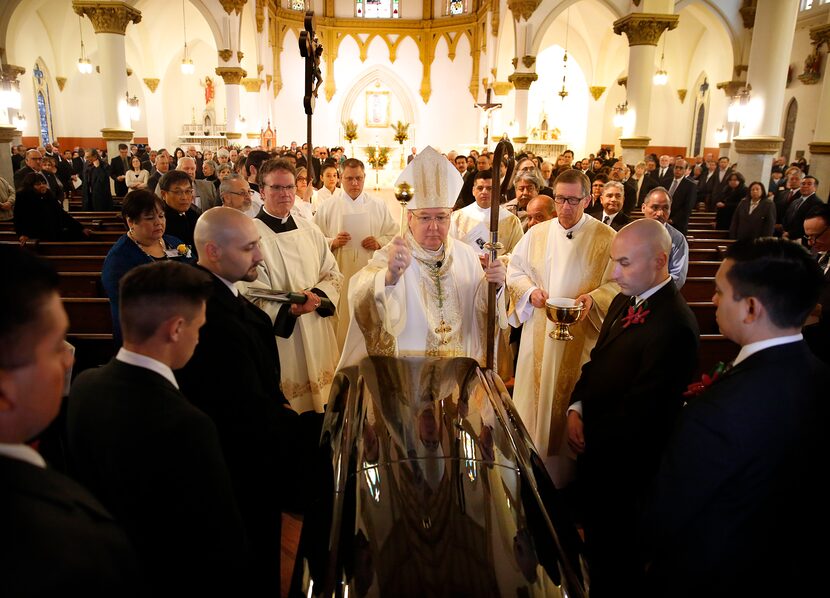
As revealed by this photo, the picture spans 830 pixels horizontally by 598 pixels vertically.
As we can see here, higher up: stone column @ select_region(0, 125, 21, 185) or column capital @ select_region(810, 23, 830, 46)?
column capital @ select_region(810, 23, 830, 46)

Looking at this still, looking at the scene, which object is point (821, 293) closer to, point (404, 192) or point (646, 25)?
point (404, 192)

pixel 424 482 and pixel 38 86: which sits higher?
pixel 38 86

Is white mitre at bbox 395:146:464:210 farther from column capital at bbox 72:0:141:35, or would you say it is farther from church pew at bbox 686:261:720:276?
column capital at bbox 72:0:141:35

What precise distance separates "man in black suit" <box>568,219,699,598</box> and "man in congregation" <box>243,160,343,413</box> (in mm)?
1996

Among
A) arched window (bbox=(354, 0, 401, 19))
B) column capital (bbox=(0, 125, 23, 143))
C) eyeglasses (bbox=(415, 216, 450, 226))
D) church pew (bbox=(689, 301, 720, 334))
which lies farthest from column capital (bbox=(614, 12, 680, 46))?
arched window (bbox=(354, 0, 401, 19))

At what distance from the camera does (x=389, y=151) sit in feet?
90.8

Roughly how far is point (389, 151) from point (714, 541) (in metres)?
27.0

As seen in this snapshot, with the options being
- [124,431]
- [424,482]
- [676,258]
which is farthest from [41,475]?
[676,258]

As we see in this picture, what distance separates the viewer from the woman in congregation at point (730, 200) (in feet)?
36.5

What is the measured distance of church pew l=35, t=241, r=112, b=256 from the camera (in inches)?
284

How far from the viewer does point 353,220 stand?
21.7ft

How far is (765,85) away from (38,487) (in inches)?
534

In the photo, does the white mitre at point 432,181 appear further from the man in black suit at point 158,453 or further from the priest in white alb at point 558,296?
the man in black suit at point 158,453

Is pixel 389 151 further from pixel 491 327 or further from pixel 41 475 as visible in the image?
pixel 41 475
